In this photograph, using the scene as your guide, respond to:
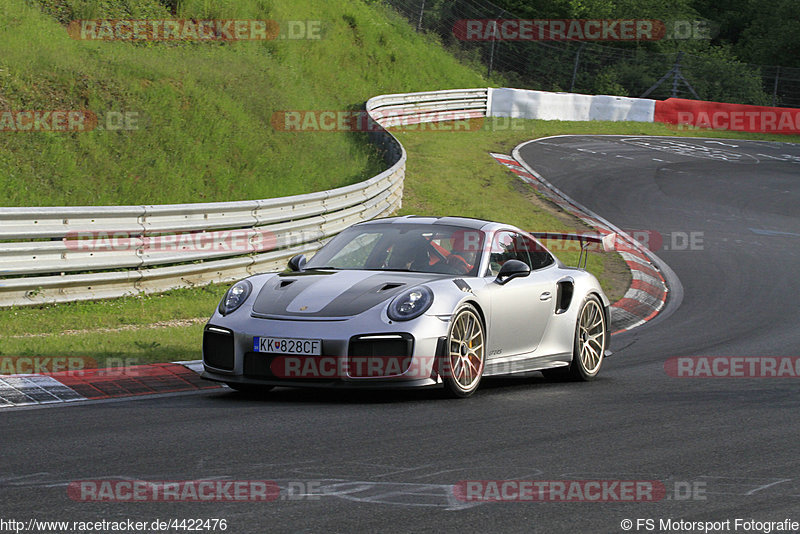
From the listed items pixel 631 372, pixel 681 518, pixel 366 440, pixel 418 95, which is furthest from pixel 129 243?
pixel 418 95

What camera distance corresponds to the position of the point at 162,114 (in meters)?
20.4

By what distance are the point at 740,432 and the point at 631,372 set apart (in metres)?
3.18

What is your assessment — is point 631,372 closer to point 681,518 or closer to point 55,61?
point 681,518

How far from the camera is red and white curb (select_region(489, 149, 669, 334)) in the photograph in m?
14.2
